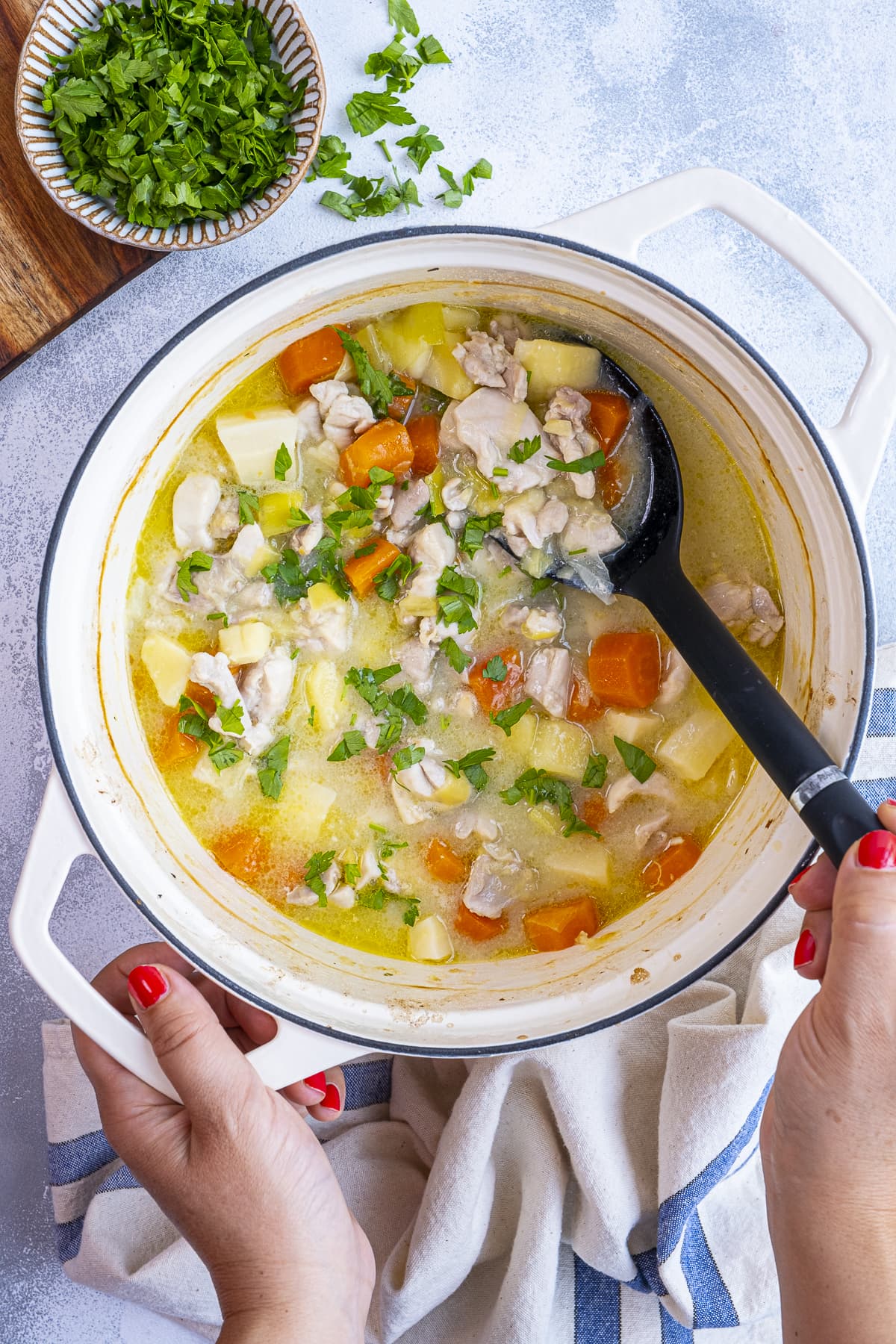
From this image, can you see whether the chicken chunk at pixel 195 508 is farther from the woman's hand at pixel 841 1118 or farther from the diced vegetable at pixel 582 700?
the woman's hand at pixel 841 1118

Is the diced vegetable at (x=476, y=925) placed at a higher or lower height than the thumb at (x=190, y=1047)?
lower

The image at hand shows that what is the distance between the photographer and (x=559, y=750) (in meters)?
2.00

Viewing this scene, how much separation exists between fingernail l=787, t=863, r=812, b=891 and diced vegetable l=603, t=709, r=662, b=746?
42 centimetres

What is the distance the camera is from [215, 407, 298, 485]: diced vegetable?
1905 millimetres

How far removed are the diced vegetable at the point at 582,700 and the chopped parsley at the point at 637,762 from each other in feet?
0.26

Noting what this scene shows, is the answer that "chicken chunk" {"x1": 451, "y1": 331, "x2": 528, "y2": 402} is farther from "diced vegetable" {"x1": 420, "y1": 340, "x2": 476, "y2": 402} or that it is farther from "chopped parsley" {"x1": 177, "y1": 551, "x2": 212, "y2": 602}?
"chopped parsley" {"x1": 177, "y1": 551, "x2": 212, "y2": 602}

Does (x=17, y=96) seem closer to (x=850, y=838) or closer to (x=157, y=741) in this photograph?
(x=157, y=741)

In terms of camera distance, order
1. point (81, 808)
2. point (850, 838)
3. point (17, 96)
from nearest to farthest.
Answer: point (850, 838) → point (81, 808) → point (17, 96)

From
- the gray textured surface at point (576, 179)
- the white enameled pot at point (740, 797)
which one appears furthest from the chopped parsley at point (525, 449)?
the gray textured surface at point (576, 179)

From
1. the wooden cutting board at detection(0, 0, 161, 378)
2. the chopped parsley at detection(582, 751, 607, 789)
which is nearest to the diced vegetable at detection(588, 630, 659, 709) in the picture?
the chopped parsley at detection(582, 751, 607, 789)

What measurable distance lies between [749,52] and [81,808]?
6.33ft

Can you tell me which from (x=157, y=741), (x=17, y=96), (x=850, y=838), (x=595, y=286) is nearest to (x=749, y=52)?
(x=595, y=286)

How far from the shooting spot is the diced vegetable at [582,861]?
1.99m

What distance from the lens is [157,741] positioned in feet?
6.49
